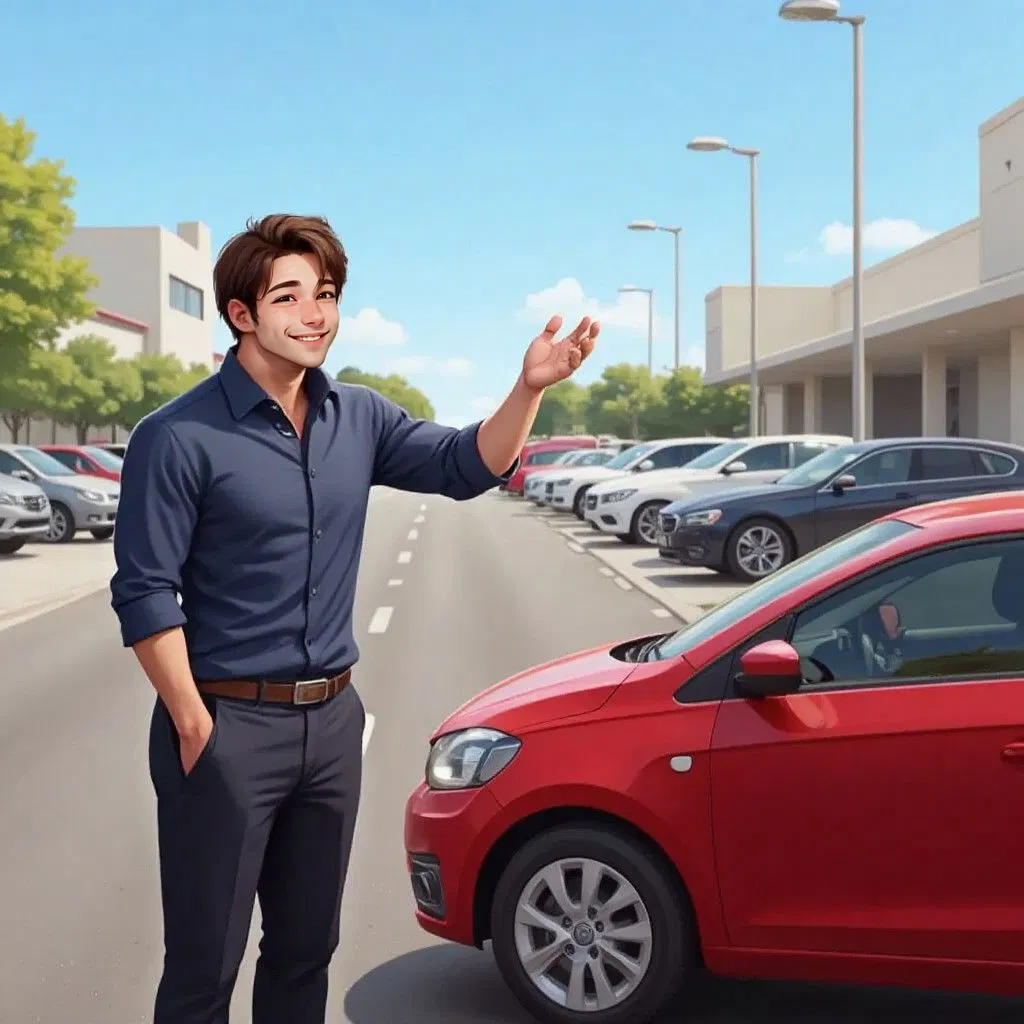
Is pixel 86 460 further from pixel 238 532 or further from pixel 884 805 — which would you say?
pixel 238 532

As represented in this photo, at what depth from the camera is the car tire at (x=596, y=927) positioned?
4008 millimetres

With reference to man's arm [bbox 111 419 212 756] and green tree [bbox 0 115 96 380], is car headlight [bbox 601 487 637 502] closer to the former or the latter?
green tree [bbox 0 115 96 380]

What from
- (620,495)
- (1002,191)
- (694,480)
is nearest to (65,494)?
(620,495)

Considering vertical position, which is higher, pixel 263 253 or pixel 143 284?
pixel 143 284

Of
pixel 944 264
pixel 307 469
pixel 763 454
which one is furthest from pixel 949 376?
pixel 307 469

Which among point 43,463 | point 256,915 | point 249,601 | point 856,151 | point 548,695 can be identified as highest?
point 856,151

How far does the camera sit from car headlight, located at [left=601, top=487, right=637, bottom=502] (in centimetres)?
2409

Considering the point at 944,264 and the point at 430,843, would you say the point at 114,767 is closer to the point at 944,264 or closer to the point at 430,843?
the point at 430,843

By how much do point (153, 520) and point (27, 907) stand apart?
3.05 m

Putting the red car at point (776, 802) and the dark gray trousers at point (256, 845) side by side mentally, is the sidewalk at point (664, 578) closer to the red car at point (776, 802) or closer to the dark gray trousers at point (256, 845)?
the red car at point (776, 802)

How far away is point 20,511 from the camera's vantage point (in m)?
21.8

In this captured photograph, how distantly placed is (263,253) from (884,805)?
208 cm

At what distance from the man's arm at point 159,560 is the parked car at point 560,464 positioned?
34.8 meters

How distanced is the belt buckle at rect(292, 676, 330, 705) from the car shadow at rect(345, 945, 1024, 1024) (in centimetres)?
161
